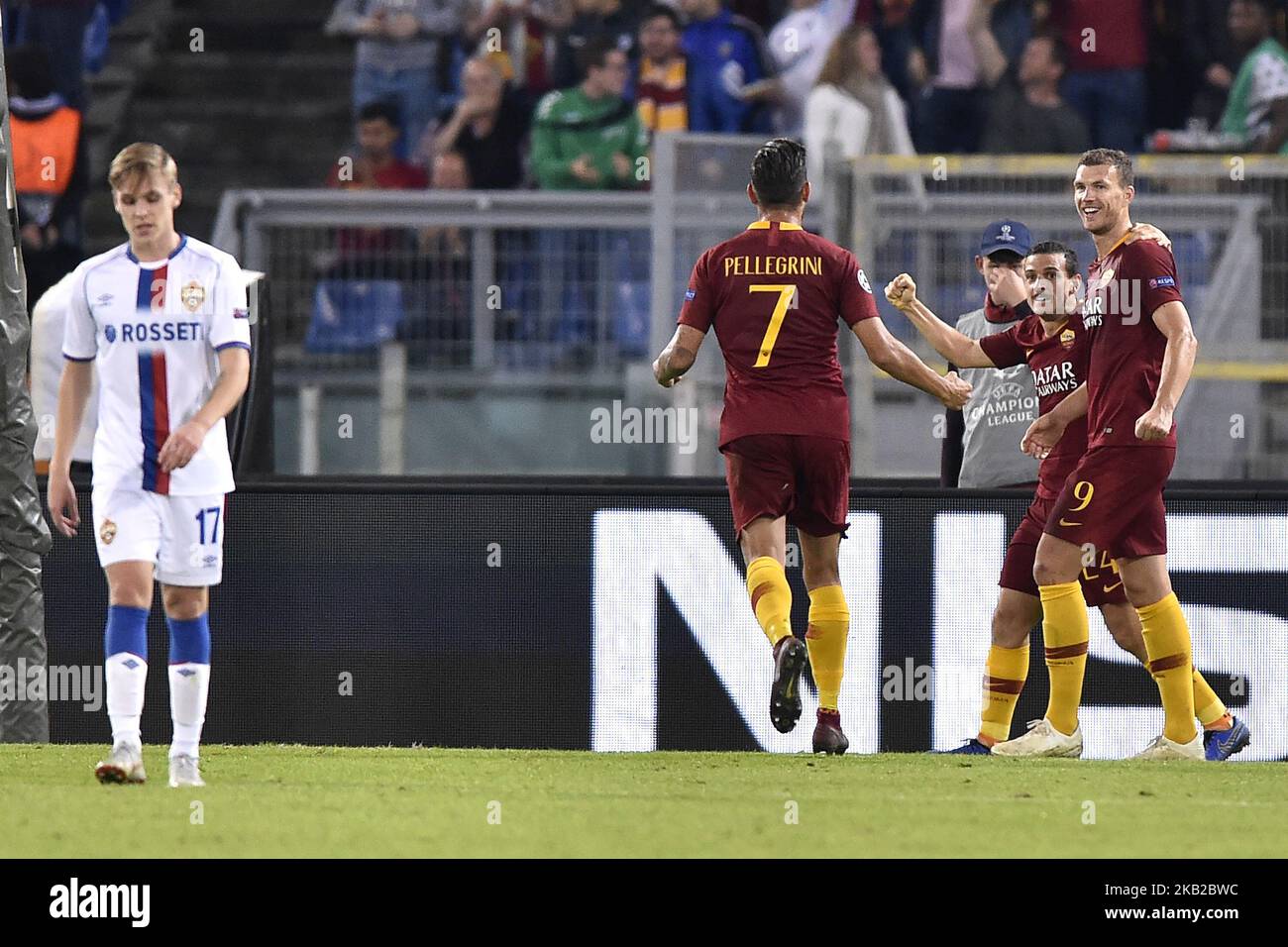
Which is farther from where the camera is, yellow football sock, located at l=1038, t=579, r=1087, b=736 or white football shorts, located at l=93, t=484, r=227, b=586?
yellow football sock, located at l=1038, t=579, r=1087, b=736

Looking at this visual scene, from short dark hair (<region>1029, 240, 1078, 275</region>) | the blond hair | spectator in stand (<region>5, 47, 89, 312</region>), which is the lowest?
short dark hair (<region>1029, 240, 1078, 275</region>)

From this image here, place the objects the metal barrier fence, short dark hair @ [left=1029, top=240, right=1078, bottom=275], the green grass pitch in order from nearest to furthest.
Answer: the green grass pitch, short dark hair @ [left=1029, top=240, right=1078, bottom=275], the metal barrier fence

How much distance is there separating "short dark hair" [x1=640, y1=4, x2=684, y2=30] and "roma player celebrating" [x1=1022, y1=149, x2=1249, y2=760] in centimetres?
774

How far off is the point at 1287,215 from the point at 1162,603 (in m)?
4.67

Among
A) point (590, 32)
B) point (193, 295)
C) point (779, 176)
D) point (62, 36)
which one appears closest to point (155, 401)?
point (193, 295)

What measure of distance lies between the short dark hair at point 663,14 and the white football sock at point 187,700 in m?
9.27

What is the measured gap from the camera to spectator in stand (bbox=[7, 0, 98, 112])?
16219 millimetres

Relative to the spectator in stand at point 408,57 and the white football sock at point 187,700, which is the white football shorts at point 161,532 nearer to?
the white football sock at point 187,700

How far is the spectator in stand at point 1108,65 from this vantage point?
14805 mm

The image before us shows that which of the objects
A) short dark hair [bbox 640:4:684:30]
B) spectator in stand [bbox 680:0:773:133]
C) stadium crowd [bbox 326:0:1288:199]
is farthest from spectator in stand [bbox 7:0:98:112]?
spectator in stand [bbox 680:0:773:133]

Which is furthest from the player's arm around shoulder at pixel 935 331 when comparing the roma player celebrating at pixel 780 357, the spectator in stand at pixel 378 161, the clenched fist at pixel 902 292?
the spectator in stand at pixel 378 161

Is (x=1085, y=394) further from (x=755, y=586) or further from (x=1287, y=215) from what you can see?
(x=1287, y=215)

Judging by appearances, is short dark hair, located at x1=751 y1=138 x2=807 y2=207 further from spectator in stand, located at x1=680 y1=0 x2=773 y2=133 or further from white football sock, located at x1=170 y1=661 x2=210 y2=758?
spectator in stand, located at x1=680 y1=0 x2=773 y2=133

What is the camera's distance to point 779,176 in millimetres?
7270
